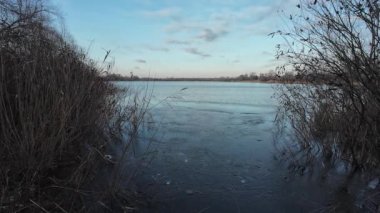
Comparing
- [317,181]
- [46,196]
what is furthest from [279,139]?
[46,196]

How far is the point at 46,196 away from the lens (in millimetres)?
5152

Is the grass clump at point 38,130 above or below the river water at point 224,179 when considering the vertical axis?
above

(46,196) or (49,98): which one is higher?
(49,98)

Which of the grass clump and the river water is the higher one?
the grass clump

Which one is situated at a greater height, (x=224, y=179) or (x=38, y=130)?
(x=38, y=130)

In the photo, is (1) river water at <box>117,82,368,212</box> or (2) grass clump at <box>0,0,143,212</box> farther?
(1) river water at <box>117,82,368,212</box>

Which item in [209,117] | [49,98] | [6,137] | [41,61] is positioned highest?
[41,61]

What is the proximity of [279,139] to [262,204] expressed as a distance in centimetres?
570

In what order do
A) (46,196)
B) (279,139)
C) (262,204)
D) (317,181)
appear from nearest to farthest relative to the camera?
1. (46,196)
2. (262,204)
3. (317,181)
4. (279,139)

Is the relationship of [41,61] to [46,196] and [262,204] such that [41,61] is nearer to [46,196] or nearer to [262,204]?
[46,196]

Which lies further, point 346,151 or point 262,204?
point 346,151

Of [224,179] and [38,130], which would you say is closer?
[38,130]

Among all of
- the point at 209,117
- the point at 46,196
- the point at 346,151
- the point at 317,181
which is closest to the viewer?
the point at 46,196

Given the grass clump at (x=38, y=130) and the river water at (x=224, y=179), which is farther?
the river water at (x=224, y=179)
